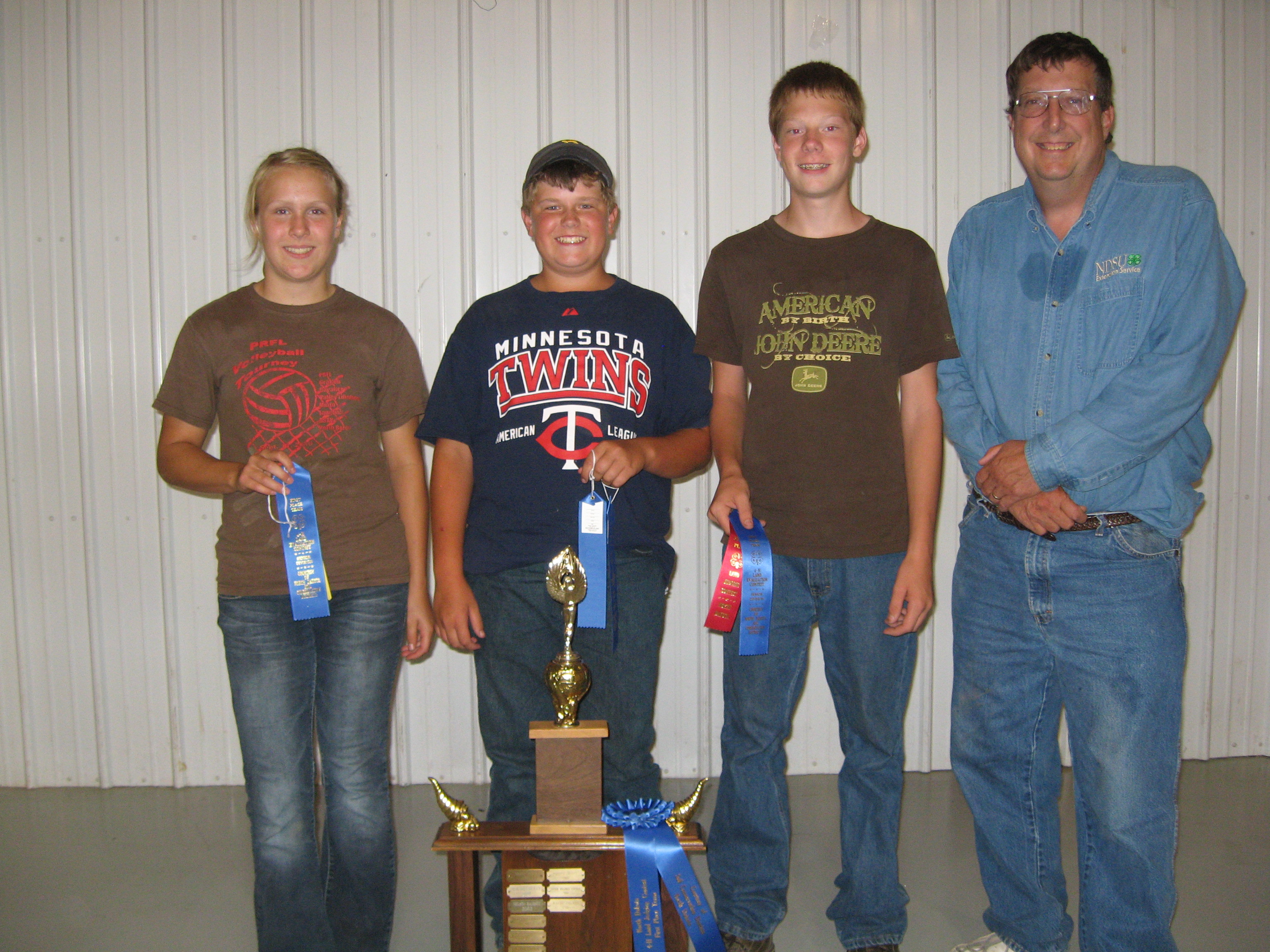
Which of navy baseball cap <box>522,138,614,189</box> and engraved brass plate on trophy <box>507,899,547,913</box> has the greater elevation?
navy baseball cap <box>522,138,614,189</box>

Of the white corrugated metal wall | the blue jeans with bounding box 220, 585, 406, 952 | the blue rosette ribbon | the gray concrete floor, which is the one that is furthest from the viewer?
the white corrugated metal wall

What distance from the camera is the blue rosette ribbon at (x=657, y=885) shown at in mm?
1301

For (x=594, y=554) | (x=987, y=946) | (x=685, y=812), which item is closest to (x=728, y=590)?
(x=594, y=554)

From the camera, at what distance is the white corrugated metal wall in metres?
2.43

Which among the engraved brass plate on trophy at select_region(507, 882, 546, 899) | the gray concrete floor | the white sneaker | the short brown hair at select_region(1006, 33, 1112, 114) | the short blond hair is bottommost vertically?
the gray concrete floor

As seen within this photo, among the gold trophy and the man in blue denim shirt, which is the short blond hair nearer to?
the gold trophy

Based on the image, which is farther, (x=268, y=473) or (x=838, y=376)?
(x=838, y=376)

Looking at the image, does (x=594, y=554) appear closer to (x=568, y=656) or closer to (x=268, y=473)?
(x=568, y=656)

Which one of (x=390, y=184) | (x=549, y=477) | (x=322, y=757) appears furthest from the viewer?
(x=390, y=184)

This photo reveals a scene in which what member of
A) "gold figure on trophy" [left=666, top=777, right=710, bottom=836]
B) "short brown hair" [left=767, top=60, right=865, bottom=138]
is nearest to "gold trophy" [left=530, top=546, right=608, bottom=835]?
"gold figure on trophy" [left=666, top=777, right=710, bottom=836]

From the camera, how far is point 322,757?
5.09ft

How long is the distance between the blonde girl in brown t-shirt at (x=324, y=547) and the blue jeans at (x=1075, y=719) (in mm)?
1053

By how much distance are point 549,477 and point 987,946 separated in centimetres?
118

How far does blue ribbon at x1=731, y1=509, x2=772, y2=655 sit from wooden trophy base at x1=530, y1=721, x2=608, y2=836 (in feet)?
1.19
